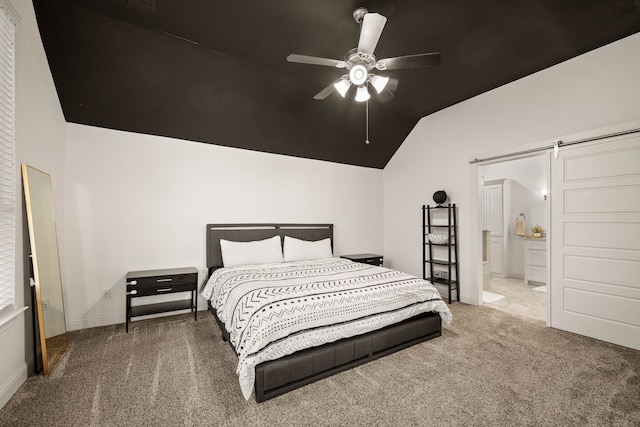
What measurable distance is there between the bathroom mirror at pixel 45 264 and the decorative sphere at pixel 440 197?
4.79 m

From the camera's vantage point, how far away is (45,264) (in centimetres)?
248

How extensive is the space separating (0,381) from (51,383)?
1.13ft

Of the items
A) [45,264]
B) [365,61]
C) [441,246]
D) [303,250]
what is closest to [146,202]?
[45,264]

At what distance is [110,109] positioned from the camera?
127 inches

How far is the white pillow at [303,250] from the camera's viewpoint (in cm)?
434

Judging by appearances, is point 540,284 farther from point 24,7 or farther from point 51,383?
point 24,7

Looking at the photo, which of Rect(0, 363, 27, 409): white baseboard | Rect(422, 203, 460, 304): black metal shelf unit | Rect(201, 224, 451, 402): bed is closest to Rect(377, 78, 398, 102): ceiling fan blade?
Rect(201, 224, 451, 402): bed

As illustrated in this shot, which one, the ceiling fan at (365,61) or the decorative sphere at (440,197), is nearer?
the ceiling fan at (365,61)

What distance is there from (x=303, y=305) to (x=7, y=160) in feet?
7.96

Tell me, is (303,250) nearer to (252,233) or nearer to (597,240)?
(252,233)

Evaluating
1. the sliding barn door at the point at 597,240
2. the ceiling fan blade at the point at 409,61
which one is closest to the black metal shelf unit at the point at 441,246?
the sliding barn door at the point at 597,240

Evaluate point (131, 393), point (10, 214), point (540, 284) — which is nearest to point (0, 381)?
point (131, 393)

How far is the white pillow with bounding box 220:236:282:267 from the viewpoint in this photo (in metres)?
3.81

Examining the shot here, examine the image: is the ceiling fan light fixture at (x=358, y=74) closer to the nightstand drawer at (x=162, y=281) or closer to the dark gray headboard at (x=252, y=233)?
the dark gray headboard at (x=252, y=233)
